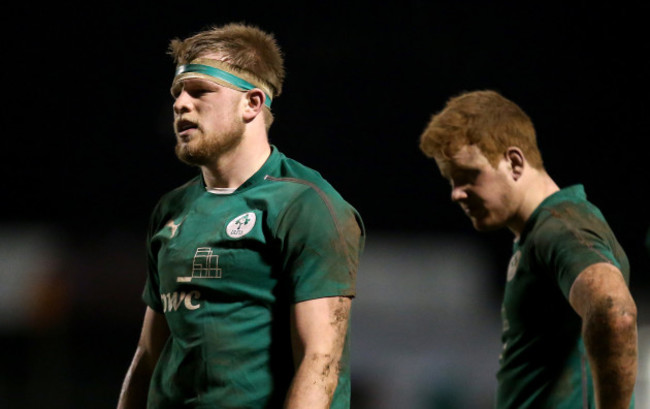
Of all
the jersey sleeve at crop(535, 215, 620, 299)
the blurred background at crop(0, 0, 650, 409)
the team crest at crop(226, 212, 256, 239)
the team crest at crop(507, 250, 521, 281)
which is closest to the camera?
the team crest at crop(226, 212, 256, 239)

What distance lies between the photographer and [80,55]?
416 cm

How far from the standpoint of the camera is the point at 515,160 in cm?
194

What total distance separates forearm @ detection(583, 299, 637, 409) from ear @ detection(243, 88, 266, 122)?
70 centimetres

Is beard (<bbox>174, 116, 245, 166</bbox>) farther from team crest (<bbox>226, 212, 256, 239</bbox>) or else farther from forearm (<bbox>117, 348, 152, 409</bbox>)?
forearm (<bbox>117, 348, 152, 409</bbox>)

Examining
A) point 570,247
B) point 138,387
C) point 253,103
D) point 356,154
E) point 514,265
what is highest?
point 253,103

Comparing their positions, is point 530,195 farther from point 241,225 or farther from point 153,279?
point 153,279

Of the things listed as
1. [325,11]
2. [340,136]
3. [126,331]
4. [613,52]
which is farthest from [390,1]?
[126,331]

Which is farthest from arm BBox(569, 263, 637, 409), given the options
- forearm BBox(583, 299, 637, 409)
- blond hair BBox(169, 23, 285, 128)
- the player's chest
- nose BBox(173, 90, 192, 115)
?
nose BBox(173, 90, 192, 115)

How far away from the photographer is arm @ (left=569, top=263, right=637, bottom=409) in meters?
1.56

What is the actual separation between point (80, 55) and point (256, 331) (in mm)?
3007

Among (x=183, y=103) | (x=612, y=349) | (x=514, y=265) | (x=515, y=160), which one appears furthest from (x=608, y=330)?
(x=183, y=103)

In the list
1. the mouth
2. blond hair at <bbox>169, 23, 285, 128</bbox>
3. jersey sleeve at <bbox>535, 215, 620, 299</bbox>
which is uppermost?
blond hair at <bbox>169, 23, 285, 128</bbox>

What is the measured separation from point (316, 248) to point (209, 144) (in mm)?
300

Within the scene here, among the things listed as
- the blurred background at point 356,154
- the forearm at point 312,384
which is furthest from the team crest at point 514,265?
the blurred background at point 356,154
